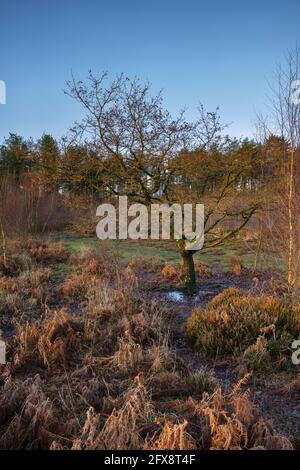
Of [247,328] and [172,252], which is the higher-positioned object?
[172,252]

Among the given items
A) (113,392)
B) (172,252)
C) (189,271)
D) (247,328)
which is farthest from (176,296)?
(172,252)

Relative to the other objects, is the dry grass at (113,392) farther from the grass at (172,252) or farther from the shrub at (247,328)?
the grass at (172,252)

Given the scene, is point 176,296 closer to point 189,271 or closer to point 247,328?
point 189,271

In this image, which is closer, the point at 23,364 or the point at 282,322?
the point at 23,364

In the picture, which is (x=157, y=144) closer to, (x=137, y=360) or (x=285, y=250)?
(x=285, y=250)

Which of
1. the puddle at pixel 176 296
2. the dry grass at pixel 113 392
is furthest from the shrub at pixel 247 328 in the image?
the puddle at pixel 176 296

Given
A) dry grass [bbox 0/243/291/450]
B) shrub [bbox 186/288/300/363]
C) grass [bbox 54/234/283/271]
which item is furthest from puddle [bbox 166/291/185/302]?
grass [bbox 54/234/283/271]

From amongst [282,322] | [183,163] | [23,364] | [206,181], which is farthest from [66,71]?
[282,322]

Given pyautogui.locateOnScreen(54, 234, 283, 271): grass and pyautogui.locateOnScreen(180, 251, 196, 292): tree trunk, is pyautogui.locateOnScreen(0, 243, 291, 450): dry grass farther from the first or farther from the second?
pyautogui.locateOnScreen(54, 234, 283, 271): grass

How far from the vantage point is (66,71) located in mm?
6844

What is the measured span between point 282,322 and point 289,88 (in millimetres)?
4055

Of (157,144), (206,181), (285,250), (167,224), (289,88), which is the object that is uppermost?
(289,88)

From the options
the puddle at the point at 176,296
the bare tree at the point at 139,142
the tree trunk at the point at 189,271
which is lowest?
the puddle at the point at 176,296
